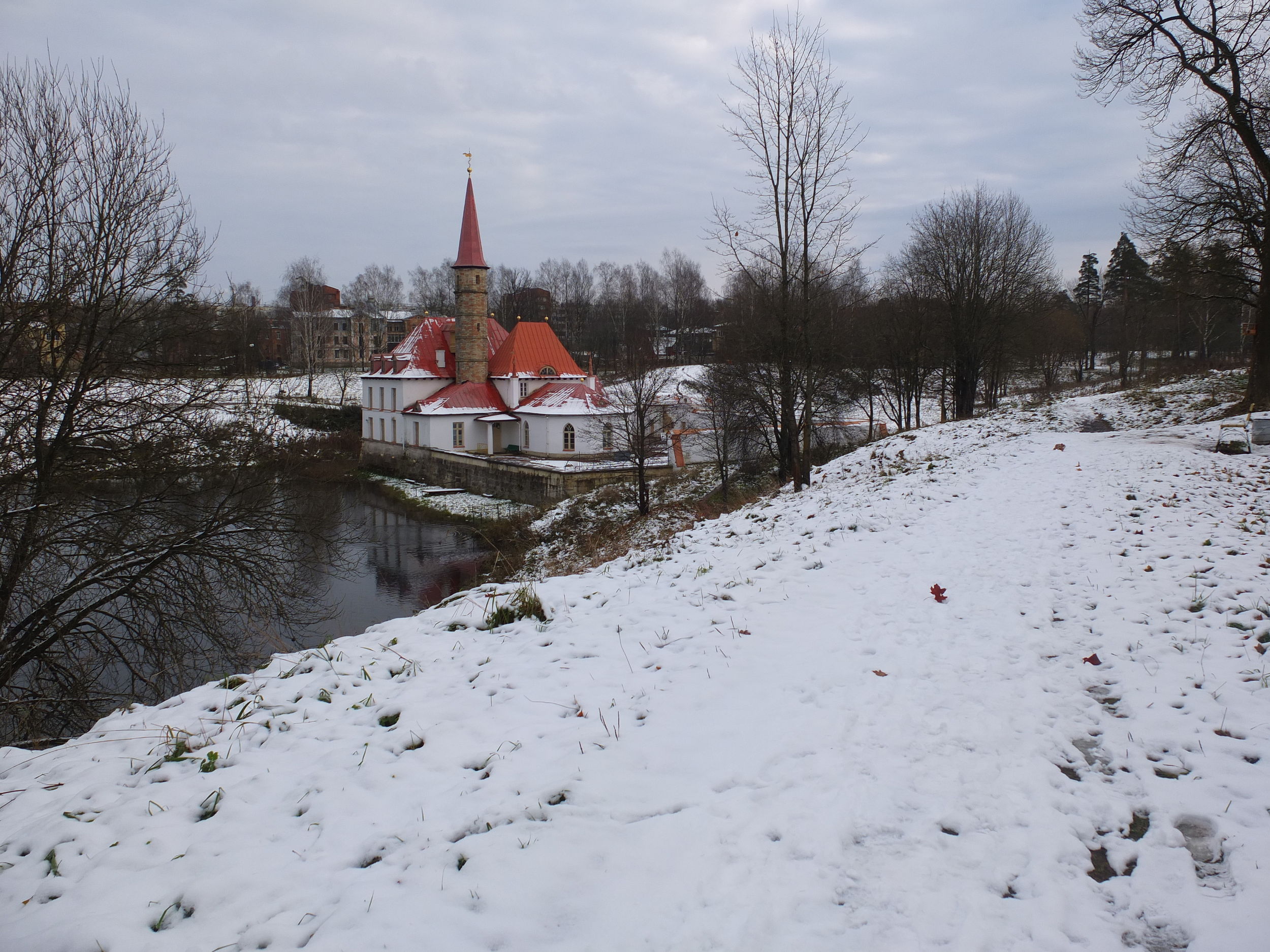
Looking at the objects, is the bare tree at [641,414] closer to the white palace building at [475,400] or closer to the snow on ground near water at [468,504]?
the snow on ground near water at [468,504]

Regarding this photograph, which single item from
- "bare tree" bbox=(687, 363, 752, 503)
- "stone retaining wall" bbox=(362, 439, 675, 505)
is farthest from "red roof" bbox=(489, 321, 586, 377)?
"bare tree" bbox=(687, 363, 752, 503)

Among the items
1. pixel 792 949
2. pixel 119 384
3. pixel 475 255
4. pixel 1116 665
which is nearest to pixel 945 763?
pixel 792 949

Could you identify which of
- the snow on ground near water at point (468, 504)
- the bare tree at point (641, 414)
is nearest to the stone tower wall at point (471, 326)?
the snow on ground near water at point (468, 504)

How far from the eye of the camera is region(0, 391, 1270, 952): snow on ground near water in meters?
2.67

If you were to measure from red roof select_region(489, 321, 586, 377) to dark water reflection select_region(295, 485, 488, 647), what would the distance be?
10.8m

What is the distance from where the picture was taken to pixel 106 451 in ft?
27.9

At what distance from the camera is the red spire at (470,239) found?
38.4 metres

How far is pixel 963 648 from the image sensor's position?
4.98m

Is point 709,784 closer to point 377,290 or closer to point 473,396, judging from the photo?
point 473,396

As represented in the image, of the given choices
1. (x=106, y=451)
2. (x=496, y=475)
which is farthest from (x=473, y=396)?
(x=106, y=451)

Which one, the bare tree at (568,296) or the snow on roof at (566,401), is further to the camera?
the bare tree at (568,296)

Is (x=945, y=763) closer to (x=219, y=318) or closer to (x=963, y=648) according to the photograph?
(x=963, y=648)

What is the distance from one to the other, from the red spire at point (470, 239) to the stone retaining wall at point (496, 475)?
10.8 m

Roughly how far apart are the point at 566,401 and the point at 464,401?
264 inches
